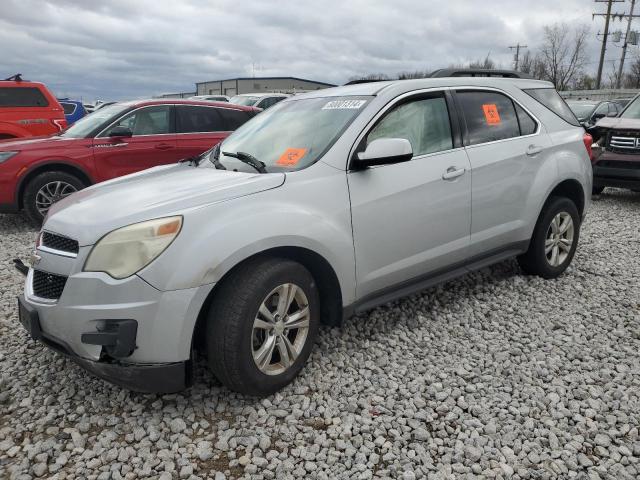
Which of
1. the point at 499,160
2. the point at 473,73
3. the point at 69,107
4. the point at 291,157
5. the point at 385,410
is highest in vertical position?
the point at 473,73

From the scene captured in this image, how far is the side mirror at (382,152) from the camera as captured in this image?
2.98 meters

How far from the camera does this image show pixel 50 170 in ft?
22.2

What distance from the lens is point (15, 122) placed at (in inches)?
369

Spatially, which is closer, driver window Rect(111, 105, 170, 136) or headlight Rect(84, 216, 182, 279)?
headlight Rect(84, 216, 182, 279)

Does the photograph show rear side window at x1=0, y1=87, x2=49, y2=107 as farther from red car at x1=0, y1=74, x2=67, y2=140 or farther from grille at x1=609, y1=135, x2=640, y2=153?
grille at x1=609, y1=135, x2=640, y2=153

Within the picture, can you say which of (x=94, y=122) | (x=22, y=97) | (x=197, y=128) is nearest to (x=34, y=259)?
(x=94, y=122)

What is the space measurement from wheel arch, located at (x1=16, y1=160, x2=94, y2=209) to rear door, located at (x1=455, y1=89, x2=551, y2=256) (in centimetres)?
517

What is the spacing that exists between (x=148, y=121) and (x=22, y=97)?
3919 mm

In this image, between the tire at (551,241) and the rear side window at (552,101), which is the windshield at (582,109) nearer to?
the rear side window at (552,101)

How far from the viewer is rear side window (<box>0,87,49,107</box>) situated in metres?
9.46

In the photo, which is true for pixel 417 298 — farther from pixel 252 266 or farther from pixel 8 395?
pixel 8 395

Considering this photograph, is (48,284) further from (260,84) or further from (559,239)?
(260,84)

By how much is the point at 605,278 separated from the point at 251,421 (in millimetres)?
3625

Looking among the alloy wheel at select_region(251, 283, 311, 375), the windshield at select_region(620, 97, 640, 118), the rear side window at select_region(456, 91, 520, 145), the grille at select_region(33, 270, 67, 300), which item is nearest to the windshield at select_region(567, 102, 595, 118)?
the windshield at select_region(620, 97, 640, 118)
